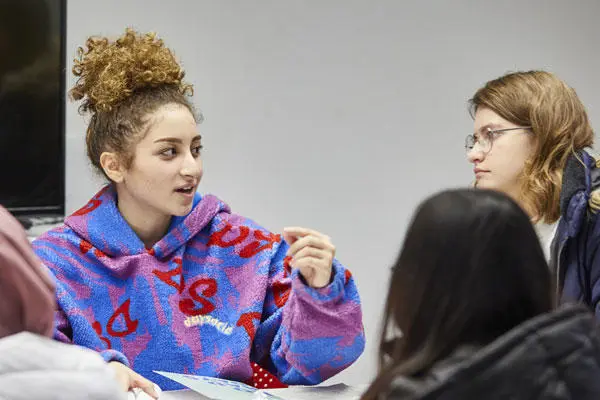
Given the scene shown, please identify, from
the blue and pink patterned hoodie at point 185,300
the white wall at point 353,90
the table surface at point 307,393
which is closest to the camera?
the table surface at point 307,393

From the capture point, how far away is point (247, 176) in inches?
135

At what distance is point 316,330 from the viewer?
1785mm

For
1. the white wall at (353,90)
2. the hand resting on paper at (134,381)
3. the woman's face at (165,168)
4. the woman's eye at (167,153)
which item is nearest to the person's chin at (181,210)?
the woman's face at (165,168)

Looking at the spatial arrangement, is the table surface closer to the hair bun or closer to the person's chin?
the person's chin

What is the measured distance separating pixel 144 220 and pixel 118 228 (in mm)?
79

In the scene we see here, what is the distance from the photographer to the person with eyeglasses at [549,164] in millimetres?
2033

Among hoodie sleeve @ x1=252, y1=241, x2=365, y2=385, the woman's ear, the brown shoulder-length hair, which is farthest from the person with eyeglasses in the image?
the woman's ear

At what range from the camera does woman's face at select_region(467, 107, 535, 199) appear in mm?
2221

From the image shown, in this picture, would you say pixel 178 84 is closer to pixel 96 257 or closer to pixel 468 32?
pixel 96 257

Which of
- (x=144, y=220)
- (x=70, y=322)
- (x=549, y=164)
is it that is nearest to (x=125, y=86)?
(x=144, y=220)

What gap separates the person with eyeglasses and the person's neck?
0.78 m

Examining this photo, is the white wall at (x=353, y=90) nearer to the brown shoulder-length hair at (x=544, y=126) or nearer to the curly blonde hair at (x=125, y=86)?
the curly blonde hair at (x=125, y=86)

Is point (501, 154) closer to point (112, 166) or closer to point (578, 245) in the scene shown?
point (578, 245)

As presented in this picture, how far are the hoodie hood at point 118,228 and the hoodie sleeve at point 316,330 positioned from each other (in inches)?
10.5
